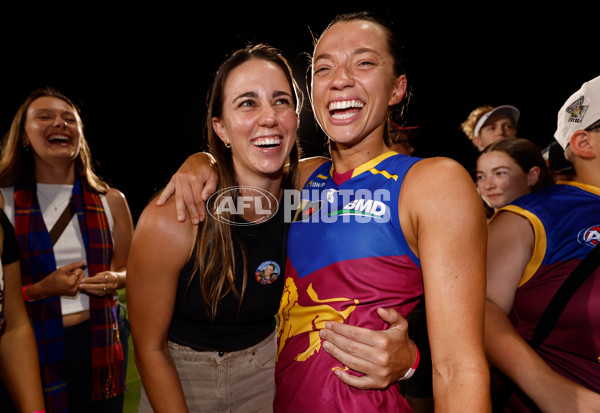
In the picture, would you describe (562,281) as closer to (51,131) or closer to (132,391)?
(51,131)

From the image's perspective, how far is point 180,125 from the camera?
38.3ft

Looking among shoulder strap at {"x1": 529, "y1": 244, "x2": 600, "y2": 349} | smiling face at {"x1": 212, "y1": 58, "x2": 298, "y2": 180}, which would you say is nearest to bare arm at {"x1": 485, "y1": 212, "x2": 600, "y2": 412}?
shoulder strap at {"x1": 529, "y1": 244, "x2": 600, "y2": 349}

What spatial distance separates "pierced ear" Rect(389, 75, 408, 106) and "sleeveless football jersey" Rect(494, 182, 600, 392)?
0.66 metres

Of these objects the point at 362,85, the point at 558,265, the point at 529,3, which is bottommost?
the point at 558,265

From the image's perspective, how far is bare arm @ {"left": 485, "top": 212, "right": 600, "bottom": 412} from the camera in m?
1.28

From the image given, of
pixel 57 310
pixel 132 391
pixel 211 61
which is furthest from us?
pixel 211 61

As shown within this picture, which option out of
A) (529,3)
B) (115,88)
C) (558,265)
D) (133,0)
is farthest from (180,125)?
(558,265)

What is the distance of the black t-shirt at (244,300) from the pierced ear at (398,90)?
26.9 inches

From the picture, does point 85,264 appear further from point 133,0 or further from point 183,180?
point 133,0

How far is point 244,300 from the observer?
4.96 ft

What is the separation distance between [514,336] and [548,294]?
21 cm

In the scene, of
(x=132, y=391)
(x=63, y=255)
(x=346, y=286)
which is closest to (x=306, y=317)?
(x=346, y=286)

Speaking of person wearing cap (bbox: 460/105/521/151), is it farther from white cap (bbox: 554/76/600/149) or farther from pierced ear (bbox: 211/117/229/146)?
pierced ear (bbox: 211/117/229/146)

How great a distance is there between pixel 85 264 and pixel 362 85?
2.09 meters
